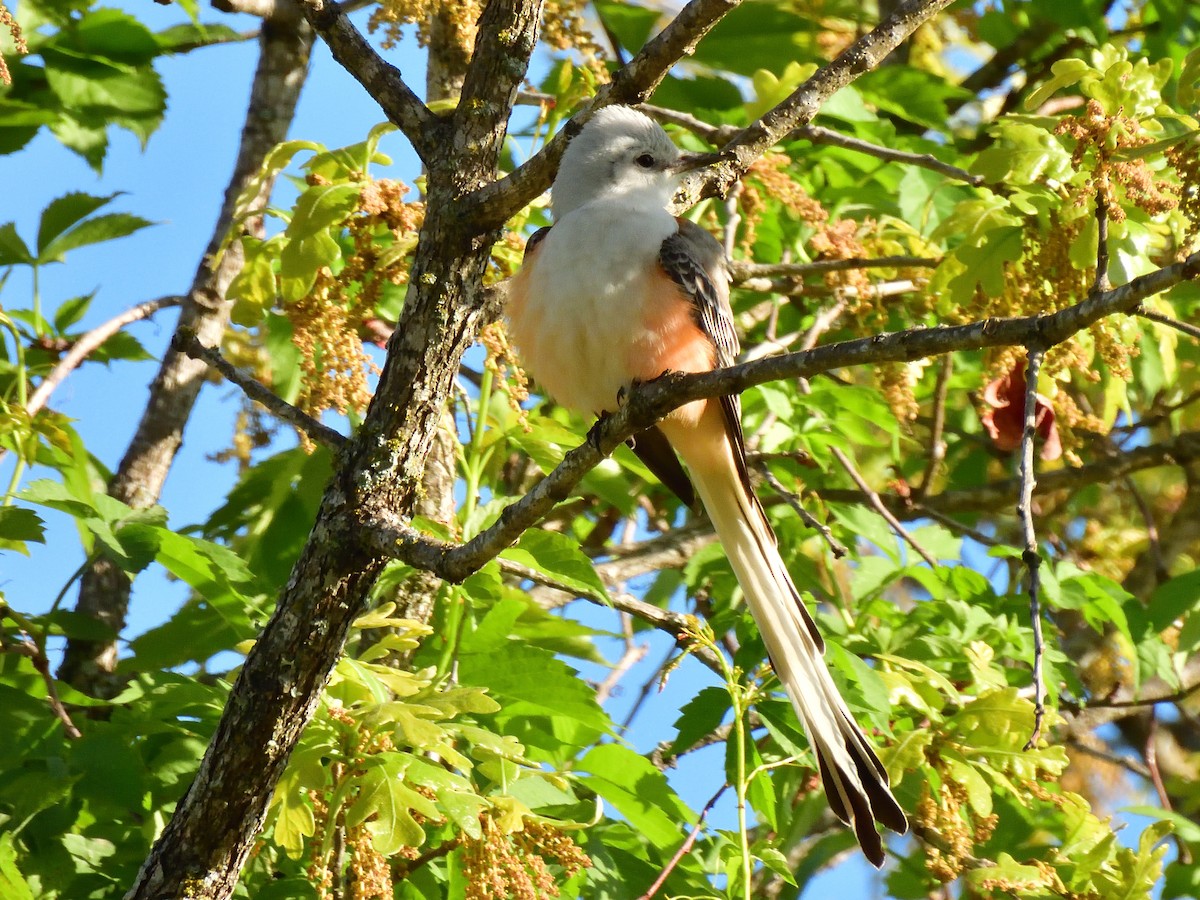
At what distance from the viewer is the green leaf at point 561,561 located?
299cm

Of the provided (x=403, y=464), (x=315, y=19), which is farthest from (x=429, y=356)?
(x=315, y=19)

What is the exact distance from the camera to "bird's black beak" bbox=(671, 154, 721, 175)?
3766 mm

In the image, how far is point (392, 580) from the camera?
312 cm

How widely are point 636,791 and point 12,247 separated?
2.36m

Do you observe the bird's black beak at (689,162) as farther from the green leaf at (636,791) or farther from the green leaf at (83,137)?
the green leaf at (83,137)

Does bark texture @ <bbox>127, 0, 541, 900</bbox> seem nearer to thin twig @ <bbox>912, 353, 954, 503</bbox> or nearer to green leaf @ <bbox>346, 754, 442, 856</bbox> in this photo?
green leaf @ <bbox>346, 754, 442, 856</bbox>

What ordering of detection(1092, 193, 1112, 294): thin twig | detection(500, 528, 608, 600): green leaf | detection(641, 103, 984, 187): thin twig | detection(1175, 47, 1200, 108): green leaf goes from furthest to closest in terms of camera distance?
detection(641, 103, 984, 187): thin twig, detection(500, 528, 608, 600): green leaf, detection(1175, 47, 1200, 108): green leaf, detection(1092, 193, 1112, 294): thin twig

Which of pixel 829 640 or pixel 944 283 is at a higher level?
pixel 944 283

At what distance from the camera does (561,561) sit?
301cm

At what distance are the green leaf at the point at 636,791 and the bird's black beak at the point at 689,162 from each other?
1.75 metres

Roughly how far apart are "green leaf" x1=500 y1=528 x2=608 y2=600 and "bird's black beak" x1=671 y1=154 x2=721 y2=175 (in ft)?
4.36

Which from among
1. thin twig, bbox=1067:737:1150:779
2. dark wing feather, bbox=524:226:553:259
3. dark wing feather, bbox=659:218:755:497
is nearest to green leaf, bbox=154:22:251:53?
dark wing feather, bbox=524:226:553:259

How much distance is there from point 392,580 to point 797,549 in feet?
5.14

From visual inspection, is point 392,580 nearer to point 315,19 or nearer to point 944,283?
point 315,19
